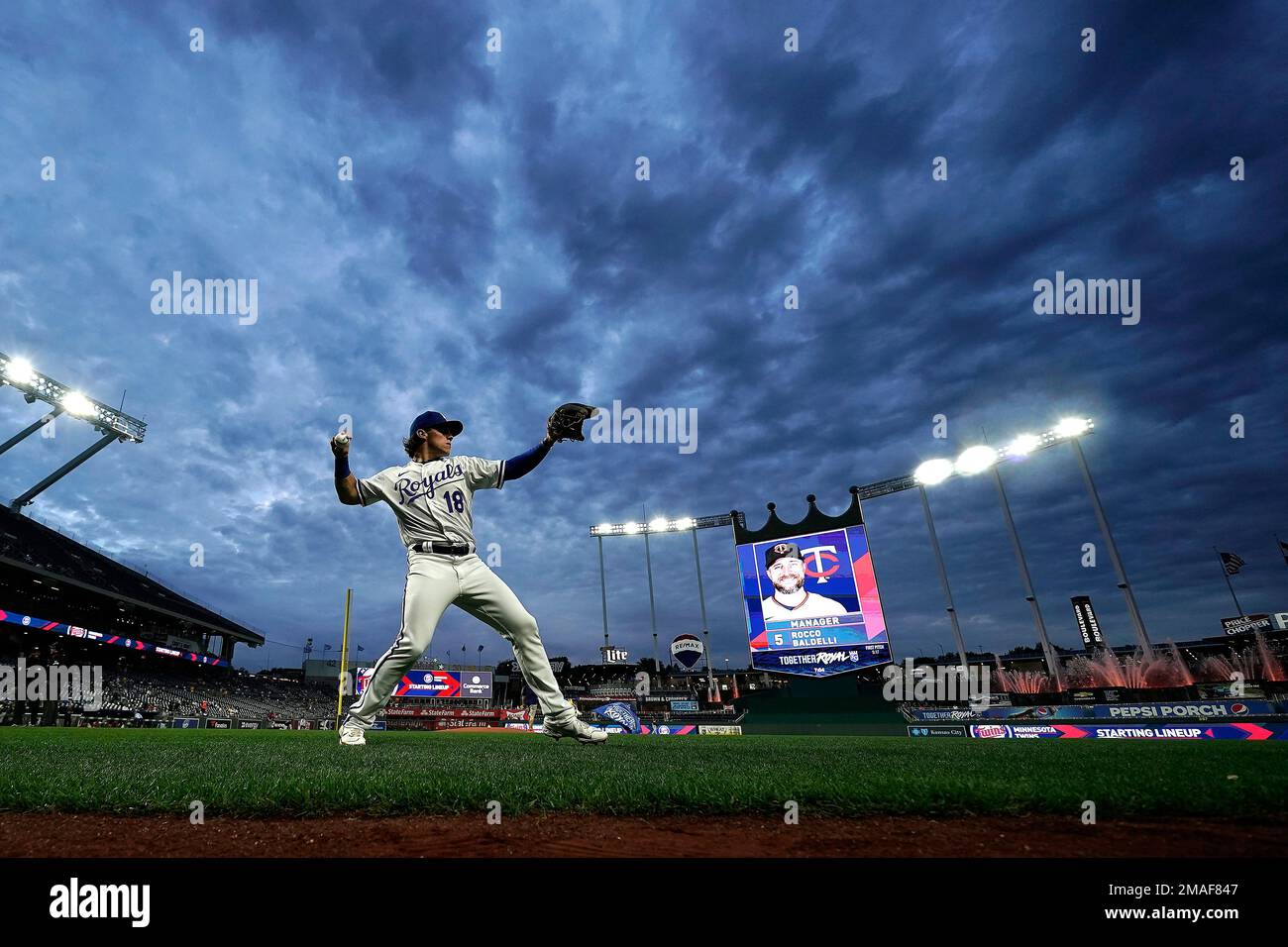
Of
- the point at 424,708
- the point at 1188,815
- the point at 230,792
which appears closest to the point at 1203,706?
the point at 1188,815

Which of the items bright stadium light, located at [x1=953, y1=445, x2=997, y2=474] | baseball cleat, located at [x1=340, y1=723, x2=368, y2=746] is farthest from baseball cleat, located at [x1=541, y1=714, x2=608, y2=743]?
bright stadium light, located at [x1=953, y1=445, x2=997, y2=474]

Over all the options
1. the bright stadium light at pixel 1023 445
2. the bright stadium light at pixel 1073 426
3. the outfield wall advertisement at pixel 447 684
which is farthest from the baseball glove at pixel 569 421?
the outfield wall advertisement at pixel 447 684

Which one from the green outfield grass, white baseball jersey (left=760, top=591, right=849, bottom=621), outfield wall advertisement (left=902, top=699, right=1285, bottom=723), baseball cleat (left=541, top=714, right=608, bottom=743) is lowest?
outfield wall advertisement (left=902, top=699, right=1285, bottom=723)

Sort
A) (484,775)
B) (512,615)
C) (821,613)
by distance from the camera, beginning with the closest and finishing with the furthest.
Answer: (484,775), (512,615), (821,613)

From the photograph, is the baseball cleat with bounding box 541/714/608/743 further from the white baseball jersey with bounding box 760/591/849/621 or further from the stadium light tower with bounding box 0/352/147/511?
the stadium light tower with bounding box 0/352/147/511

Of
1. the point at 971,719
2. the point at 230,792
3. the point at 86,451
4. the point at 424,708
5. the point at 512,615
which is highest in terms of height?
the point at 86,451
